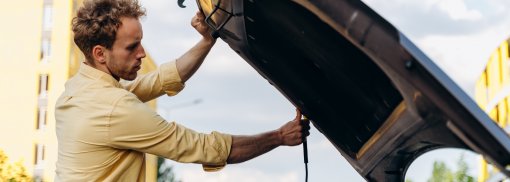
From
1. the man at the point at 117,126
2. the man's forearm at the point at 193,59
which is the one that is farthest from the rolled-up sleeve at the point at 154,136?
the man's forearm at the point at 193,59

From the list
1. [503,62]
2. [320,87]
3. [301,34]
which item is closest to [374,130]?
[320,87]

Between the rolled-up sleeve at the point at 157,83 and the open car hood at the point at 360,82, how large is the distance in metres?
0.97

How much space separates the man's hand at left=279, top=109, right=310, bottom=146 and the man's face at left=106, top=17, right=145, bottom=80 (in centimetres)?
60

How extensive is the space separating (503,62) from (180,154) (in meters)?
40.9

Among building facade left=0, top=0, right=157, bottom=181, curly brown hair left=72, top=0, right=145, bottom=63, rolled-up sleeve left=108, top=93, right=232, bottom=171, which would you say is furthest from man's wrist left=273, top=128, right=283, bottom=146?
building facade left=0, top=0, right=157, bottom=181

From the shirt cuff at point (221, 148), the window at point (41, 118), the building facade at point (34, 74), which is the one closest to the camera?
the shirt cuff at point (221, 148)

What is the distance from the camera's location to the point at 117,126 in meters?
3.70

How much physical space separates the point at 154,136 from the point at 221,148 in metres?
0.26

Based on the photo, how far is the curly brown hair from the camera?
148 inches

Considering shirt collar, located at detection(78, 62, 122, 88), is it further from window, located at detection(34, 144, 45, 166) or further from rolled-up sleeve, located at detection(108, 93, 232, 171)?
window, located at detection(34, 144, 45, 166)

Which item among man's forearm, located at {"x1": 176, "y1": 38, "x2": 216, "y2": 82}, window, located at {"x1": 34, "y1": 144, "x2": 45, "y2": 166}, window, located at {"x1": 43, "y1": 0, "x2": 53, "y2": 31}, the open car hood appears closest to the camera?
the open car hood

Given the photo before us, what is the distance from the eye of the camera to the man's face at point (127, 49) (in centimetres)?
375

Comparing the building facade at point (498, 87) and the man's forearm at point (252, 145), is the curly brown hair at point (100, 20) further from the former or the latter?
the building facade at point (498, 87)

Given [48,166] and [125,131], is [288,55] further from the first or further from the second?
[48,166]
